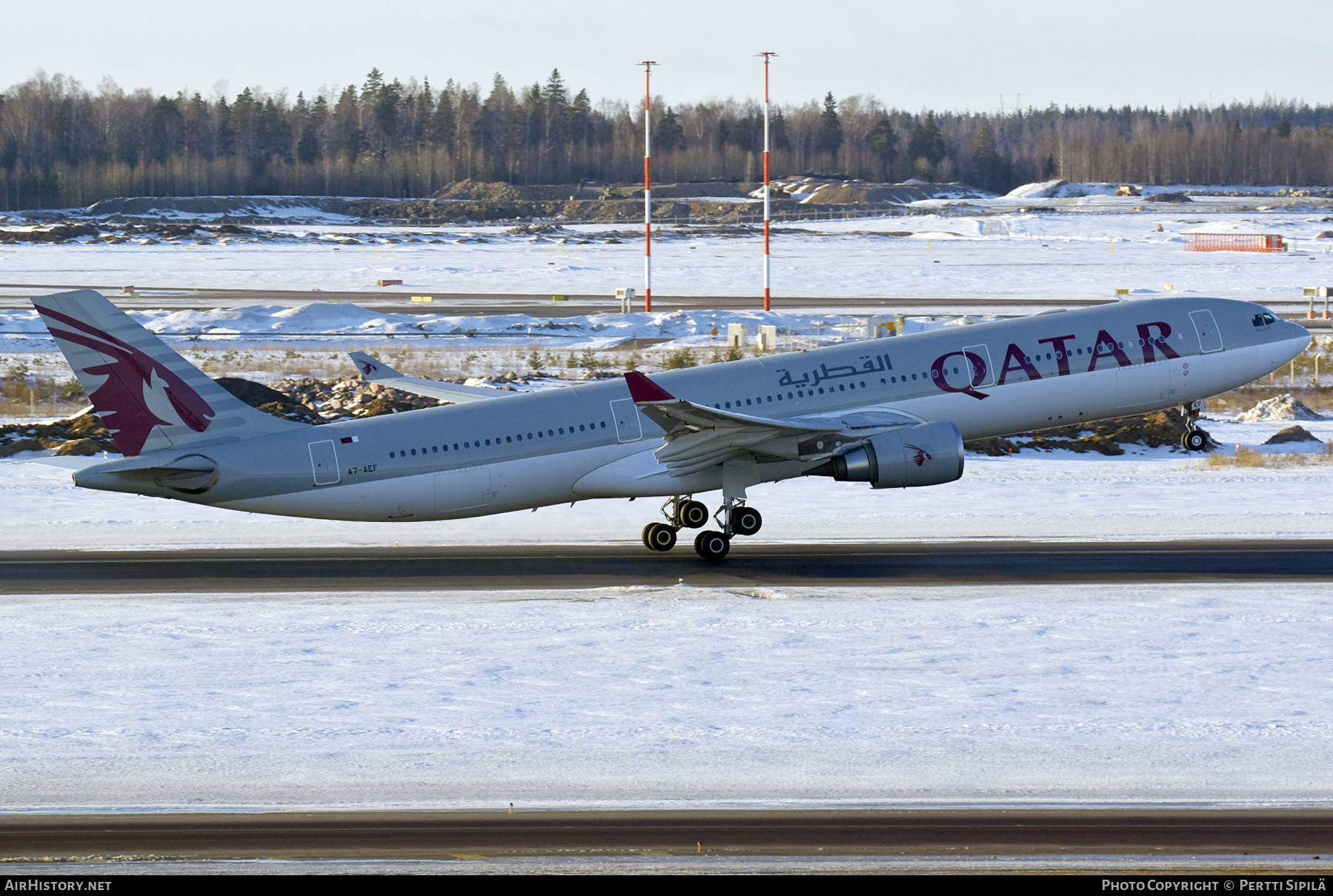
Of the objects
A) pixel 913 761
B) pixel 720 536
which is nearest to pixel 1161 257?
pixel 720 536

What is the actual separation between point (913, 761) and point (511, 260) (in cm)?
11412

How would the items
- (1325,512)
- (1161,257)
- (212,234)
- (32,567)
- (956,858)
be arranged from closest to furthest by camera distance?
(956,858) < (32,567) < (1325,512) < (1161,257) < (212,234)

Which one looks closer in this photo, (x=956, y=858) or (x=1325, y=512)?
(x=956, y=858)

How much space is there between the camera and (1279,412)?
5222 cm

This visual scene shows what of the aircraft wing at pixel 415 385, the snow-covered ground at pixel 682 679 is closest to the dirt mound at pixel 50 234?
the snow-covered ground at pixel 682 679

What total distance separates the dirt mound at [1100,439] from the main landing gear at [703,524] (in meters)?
15.9

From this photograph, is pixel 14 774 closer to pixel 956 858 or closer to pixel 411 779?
pixel 411 779

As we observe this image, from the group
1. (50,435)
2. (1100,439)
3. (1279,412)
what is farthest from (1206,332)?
(50,435)

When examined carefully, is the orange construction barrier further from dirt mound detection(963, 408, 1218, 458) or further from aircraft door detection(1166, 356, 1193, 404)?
aircraft door detection(1166, 356, 1193, 404)

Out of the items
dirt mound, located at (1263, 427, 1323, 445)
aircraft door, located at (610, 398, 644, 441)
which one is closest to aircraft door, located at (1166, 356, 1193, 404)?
dirt mound, located at (1263, 427, 1323, 445)

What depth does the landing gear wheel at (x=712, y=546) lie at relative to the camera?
32625mm

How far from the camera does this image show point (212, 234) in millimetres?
164250

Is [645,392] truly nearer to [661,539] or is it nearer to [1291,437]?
[661,539]

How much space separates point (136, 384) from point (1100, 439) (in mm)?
31230
